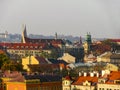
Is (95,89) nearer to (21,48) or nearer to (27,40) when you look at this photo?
(21,48)

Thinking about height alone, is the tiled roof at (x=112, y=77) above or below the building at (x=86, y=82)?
above

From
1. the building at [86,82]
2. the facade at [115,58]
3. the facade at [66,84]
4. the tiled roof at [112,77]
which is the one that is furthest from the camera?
the facade at [115,58]

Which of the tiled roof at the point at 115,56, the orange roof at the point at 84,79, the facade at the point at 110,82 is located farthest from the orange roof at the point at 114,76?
the tiled roof at the point at 115,56

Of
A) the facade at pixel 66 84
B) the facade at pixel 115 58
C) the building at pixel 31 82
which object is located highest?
the building at pixel 31 82

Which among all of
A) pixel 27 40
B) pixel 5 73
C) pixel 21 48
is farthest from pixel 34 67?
pixel 27 40

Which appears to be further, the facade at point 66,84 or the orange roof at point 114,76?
the facade at point 66,84

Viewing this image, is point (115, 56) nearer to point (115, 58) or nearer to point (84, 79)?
point (115, 58)

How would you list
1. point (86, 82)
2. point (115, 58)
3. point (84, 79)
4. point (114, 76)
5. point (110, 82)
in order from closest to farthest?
point (110, 82) < point (114, 76) < point (86, 82) < point (84, 79) < point (115, 58)

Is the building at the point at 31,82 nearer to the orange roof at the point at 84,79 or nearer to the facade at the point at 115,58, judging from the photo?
the orange roof at the point at 84,79

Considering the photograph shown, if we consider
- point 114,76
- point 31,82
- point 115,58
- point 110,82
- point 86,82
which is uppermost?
point 114,76

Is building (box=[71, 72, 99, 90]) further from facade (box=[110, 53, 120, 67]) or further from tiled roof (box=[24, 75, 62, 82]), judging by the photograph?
facade (box=[110, 53, 120, 67])

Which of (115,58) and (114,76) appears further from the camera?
(115,58)

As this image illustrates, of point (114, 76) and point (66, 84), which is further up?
point (114, 76)

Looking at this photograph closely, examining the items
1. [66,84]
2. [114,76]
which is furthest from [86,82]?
[114,76]
